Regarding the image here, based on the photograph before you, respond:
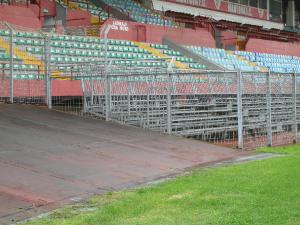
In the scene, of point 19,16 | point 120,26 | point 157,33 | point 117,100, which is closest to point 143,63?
point 117,100

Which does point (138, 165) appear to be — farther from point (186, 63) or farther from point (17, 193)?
point (186, 63)

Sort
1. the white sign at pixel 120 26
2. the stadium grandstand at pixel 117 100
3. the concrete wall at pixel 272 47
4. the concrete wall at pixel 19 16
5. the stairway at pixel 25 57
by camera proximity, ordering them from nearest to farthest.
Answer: the stadium grandstand at pixel 117 100
the stairway at pixel 25 57
the concrete wall at pixel 19 16
the white sign at pixel 120 26
the concrete wall at pixel 272 47

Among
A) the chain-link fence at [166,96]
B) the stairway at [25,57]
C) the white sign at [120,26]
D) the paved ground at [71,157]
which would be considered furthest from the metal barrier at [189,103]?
the white sign at [120,26]

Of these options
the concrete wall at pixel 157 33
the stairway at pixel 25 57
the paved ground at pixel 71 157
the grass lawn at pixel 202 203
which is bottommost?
the grass lawn at pixel 202 203

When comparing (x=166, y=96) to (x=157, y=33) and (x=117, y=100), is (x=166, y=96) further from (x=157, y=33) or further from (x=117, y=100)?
(x=157, y=33)

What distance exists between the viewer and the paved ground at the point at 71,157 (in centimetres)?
738

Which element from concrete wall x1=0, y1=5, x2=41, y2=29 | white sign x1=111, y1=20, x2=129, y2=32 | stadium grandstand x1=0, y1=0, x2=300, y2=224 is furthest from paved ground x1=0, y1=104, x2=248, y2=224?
white sign x1=111, y1=20, x2=129, y2=32

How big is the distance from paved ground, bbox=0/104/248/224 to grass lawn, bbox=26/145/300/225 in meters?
0.52

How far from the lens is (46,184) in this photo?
25.7 ft

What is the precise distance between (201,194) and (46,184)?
2.14m

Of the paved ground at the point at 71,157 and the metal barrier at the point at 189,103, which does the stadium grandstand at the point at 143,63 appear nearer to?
the metal barrier at the point at 189,103

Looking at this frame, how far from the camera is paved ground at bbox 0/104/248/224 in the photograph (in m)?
7.38

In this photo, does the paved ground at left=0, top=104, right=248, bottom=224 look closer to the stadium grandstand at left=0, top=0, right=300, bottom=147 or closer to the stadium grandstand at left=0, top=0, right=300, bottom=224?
the stadium grandstand at left=0, top=0, right=300, bottom=224

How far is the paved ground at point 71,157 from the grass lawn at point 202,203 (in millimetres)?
519
